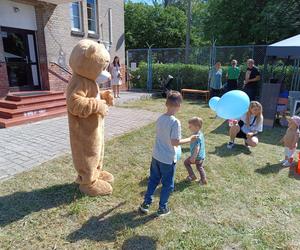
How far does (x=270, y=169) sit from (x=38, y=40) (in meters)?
8.78

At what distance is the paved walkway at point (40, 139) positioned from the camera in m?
4.42

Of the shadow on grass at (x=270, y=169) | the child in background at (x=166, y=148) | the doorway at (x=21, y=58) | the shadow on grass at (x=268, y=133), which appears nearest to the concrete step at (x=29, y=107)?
the doorway at (x=21, y=58)

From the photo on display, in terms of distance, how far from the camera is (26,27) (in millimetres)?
8961

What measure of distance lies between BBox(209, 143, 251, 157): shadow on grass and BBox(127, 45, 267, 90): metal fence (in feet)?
24.9

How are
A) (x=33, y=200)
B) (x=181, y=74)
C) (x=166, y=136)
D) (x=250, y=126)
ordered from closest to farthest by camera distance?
(x=166, y=136)
(x=33, y=200)
(x=250, y=126)
(x=181, y=74)

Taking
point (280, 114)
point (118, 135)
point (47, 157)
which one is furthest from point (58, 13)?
point (280, 114)

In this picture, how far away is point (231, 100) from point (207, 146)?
4.64 ft

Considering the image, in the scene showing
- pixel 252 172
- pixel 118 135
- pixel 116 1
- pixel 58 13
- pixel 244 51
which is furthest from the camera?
pixel 116 1

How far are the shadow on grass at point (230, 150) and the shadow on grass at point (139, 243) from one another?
2758 mm

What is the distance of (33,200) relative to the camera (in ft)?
10.8

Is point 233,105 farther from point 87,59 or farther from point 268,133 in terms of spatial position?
point 268,133

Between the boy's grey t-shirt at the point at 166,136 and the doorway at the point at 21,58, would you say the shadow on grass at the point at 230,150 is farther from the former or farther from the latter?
the doorway at the point at 21,58

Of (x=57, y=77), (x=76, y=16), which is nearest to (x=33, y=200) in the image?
(x=57, y=77)

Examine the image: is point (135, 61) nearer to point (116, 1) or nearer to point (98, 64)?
point (116, 1)
